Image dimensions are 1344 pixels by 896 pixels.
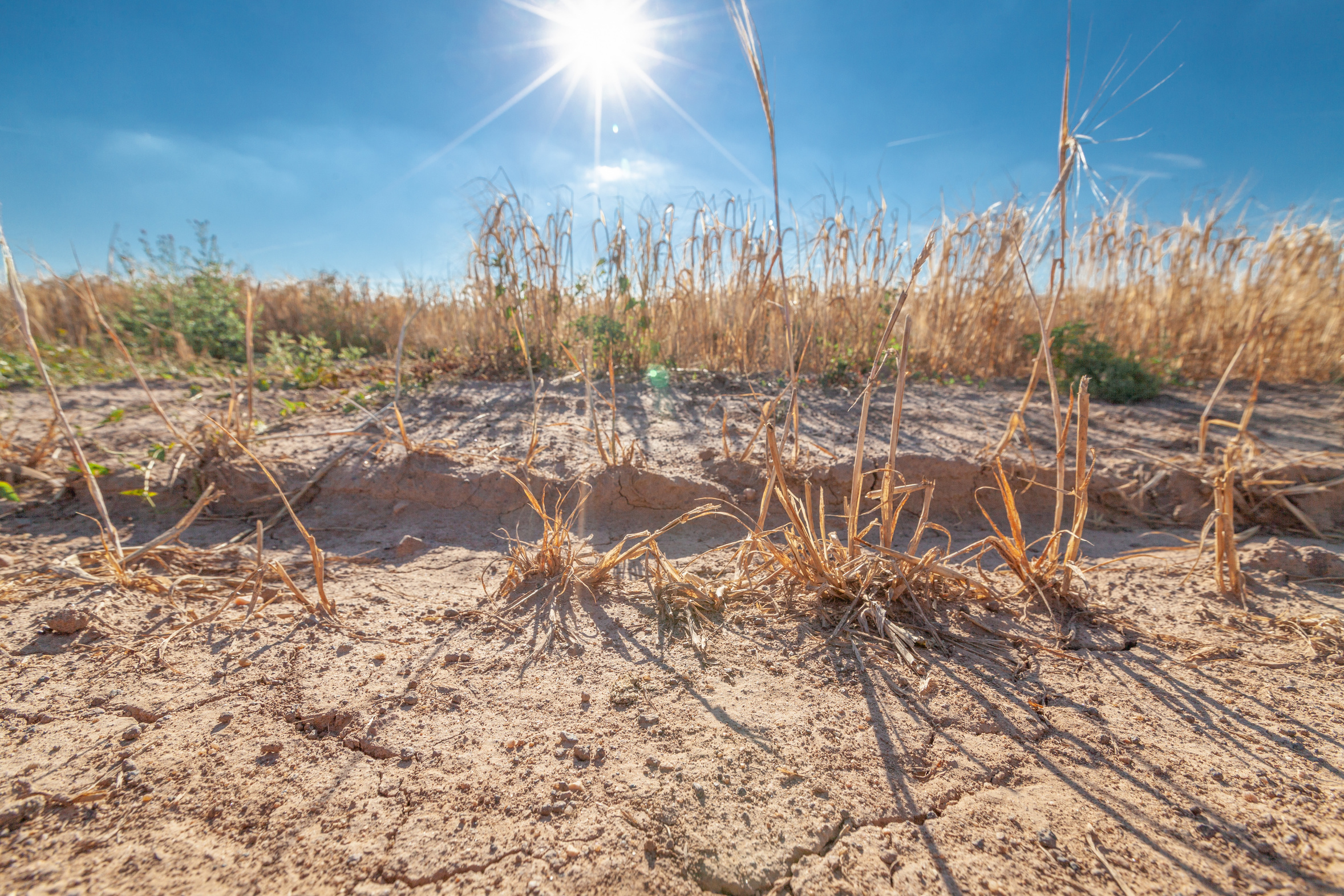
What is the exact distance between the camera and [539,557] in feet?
5.71

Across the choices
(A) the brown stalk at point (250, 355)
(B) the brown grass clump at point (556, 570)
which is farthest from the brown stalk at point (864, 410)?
(A) the brown stalk at point (250, 355)

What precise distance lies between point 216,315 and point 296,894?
6.83m

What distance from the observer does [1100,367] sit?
4.05 m

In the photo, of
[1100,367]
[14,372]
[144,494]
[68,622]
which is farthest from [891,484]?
[14,372]

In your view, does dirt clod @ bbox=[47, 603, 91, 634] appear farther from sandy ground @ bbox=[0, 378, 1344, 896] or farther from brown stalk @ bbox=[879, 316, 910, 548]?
brown stalk @ bbox=[879, 316, 910, 548]

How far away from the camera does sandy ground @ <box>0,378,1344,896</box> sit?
2.78 feet

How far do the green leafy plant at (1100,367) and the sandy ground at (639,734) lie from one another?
1.88m

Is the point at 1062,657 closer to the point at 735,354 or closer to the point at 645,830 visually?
the point at 645,830

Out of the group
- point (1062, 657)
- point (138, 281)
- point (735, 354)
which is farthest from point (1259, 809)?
point (138, 281)

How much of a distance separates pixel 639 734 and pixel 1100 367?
447 centimetres

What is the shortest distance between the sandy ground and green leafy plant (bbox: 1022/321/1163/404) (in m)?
1.88

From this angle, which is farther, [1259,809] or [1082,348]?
[1082,348]

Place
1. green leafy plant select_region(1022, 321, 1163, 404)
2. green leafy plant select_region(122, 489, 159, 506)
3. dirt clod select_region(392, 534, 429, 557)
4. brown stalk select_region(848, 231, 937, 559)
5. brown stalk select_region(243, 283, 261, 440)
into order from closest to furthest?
brown stalk select_region(848, 231, 937, 559), brown stalk select_region(243, 283, 261, 440), dirt clod select_region(392, 534, 429, 557), green leafy plant select_region(122, 489, 159, 506), green leafy plant select_region(1022, 321, 1163, 404)

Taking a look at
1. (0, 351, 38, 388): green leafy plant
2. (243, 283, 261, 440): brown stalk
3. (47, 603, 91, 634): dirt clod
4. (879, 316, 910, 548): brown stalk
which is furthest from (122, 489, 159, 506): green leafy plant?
(879, 316, 910, 548): brown stalk
